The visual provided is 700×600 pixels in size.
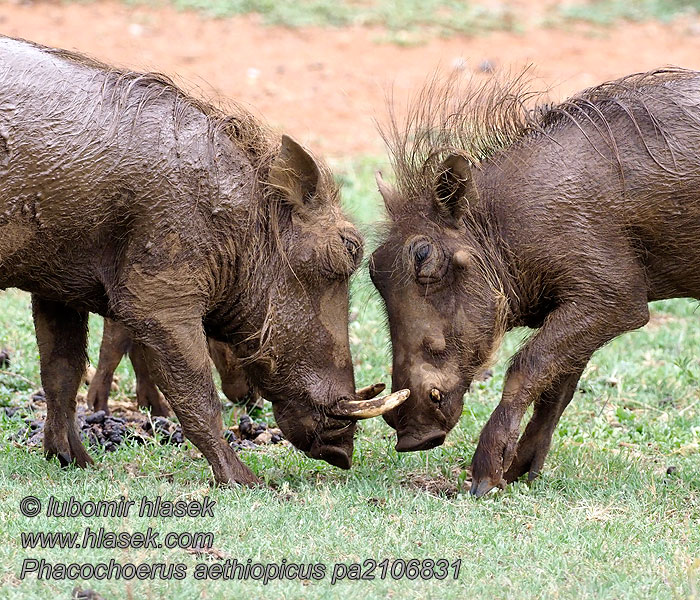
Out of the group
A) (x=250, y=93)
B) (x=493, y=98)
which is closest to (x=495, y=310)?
(x=493, y=98)

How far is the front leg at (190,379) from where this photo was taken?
480 centimetres

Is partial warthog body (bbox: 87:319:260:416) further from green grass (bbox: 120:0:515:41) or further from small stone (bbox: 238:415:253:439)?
green grass (bbox: 120:0:515:41)

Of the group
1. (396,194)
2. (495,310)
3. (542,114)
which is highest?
(542,114)

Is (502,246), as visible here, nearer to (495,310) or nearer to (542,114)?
(495,310)

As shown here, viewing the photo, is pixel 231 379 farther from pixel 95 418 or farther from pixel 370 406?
pixel 370 406

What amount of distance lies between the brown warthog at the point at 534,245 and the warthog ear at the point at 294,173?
537mm

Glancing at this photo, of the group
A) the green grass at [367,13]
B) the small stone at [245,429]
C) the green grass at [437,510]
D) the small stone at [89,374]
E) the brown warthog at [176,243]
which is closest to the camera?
the green grass at [437,510]

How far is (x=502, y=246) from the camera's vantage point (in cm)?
525

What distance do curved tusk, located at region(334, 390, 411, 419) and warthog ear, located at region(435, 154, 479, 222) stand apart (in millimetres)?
888

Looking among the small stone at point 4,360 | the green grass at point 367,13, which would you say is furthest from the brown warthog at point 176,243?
the green grass at point 367,13

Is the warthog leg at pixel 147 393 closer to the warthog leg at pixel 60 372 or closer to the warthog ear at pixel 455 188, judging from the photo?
the warthog leg at pixel 60 372

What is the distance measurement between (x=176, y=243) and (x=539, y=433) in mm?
2041

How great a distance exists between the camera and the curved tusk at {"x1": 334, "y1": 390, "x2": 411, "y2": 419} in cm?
492

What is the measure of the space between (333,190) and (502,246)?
32.2 inches
